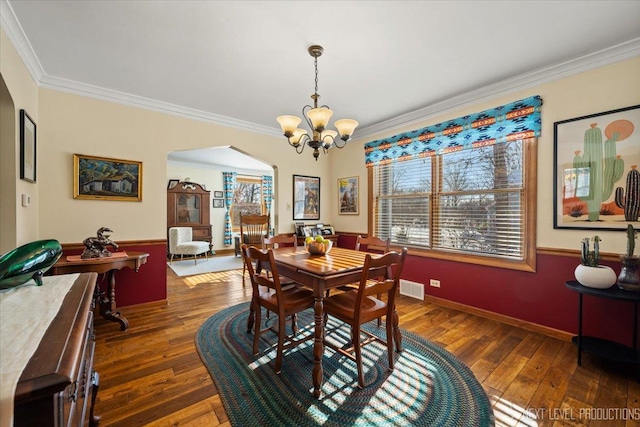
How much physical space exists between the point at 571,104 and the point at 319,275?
2.78m

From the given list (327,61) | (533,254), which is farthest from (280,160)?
(533,254)

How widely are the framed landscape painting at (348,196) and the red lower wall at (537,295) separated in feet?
5.08

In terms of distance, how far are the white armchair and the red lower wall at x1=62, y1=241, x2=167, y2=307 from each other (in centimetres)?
283

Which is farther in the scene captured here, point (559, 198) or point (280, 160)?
point (280, 160)

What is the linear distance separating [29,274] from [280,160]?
141 inches

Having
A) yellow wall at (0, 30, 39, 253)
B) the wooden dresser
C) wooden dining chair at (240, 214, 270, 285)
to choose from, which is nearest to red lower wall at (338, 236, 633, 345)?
wooden dining chair at (240, 214, 270, 285)

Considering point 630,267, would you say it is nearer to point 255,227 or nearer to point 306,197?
point 306,197

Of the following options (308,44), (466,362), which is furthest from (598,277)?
(308,44)

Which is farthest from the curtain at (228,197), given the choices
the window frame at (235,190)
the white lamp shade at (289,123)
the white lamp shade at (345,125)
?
the white lamp shade at (345,125)

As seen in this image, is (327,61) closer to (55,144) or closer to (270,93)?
(270,93)

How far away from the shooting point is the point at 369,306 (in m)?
2.09

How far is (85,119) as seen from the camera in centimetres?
293

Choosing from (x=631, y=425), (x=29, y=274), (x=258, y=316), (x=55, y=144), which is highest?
(x=55, y=144)

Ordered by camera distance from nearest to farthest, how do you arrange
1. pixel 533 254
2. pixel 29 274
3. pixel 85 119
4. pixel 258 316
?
pixel 29 274
pixel 258 316
pixel 533 254
pixel 85 119
